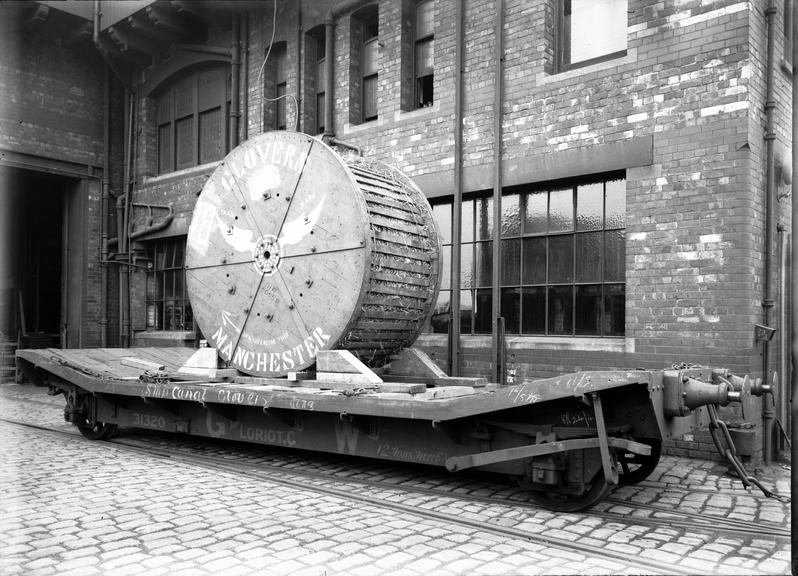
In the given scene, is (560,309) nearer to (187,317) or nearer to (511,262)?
(511,262)

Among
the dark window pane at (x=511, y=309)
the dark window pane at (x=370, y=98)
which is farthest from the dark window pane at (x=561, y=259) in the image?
the dark window pane at (x=370, y=98)

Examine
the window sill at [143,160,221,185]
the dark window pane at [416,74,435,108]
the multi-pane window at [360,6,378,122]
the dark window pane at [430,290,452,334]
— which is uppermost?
the multi-pane window at [360,6,378,122]

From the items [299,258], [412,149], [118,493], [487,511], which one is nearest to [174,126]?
[412,149]

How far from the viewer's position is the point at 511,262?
8945mm

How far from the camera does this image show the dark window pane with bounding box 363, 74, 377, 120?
10828 millimetres

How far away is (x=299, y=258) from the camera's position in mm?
6844

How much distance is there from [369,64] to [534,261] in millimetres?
4287

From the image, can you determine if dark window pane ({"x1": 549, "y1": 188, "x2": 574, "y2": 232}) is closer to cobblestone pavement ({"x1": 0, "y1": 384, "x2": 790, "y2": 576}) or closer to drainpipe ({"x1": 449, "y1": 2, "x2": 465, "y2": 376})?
drainpipe ({"x1": 449, "y1": 2, "x2": 465, "y2": 376})

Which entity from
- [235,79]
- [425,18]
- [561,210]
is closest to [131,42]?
[235,79]

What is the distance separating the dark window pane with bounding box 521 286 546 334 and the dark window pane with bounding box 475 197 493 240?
931 millimetres

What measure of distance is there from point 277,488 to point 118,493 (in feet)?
4.05

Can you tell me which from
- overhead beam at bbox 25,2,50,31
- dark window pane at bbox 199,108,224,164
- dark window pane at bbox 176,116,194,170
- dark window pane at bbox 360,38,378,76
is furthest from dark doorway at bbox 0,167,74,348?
dark window pane at bbox 360,38,378,76

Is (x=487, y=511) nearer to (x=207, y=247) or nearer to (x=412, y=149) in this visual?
→ (x=207, y=247)

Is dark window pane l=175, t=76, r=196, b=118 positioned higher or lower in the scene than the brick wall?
higher
